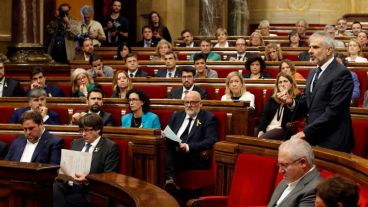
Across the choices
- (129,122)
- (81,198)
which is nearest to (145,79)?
(129,122)

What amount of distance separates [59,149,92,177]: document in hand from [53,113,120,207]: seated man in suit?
0.17ft

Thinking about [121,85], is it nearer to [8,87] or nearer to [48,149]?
[8,87]

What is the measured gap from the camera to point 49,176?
16.9ft

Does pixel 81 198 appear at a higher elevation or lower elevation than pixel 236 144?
lower

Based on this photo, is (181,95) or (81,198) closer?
(81,198)

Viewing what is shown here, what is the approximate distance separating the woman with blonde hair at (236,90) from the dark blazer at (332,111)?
9.87ft

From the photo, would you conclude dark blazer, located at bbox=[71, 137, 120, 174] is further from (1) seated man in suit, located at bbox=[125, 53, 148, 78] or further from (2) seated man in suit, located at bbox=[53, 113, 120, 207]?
(1) seated man in suit, located at bbox=[125, 53, 148, 78]

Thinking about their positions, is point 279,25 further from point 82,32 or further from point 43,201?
point 43,201

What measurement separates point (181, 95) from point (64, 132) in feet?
6.77

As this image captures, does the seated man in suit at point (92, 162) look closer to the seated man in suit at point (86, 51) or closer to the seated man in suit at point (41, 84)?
the seated man in suit at point (41, 84)

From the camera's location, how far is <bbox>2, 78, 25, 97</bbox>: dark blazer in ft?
30.0

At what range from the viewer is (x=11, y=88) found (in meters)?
9.19

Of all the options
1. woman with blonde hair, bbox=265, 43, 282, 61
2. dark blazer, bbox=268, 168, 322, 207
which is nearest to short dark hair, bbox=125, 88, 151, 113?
woman with blonde hair, bbox=265, 43, 282, 61

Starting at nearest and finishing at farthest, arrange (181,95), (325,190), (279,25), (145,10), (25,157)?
(325,190)
(25,157)
(181,95)
(145,10)
(279,25)
